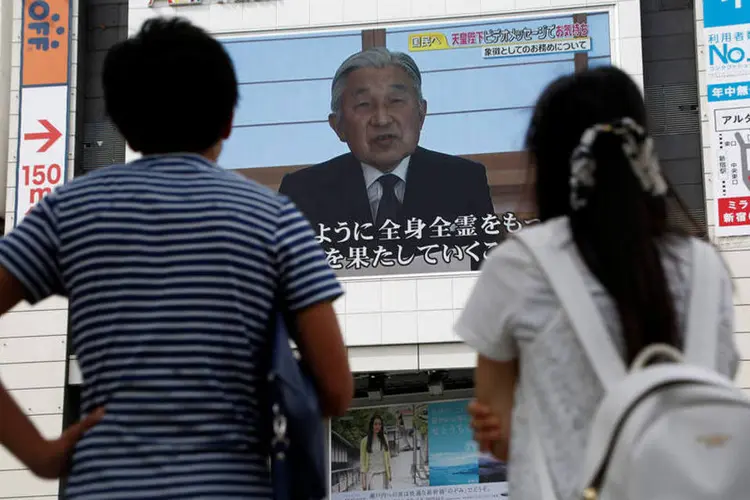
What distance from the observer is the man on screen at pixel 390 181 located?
12.9m

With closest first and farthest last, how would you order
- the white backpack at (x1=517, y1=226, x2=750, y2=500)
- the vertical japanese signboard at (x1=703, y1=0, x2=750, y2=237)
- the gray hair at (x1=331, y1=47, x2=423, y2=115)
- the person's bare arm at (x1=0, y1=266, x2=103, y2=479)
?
the white backpack at (x1=517, y1=226, x2=750, y2=500), the person's bare arm at (x1=0, y1=266, x2=103, y2=479), the vertical japanese signboard at (x1=703, y1=0, x2=750, y2=237), the gray hair at (x1=331, y1=47, x2=423, y2=115)

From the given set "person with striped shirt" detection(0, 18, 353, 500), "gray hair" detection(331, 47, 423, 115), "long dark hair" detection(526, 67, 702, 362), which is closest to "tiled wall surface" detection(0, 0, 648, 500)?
"gray hair" detection(331, 47, 423, 115)

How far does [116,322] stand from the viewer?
1.98 m

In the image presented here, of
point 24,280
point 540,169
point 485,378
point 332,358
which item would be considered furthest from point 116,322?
point 540,169

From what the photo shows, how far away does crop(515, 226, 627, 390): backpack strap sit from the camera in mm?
1828

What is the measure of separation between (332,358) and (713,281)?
662 mm

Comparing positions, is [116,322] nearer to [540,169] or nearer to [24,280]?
[24,280]

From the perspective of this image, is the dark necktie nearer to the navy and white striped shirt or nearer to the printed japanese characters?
→ the printed japanese characters

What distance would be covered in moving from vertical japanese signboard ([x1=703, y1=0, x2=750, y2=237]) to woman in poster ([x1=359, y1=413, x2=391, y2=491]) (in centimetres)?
439

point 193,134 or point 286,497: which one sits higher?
point 193,134

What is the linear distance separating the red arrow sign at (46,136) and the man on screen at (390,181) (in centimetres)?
283

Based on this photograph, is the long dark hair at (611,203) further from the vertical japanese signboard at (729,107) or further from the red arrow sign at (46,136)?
the red arrow sign at (46,136)

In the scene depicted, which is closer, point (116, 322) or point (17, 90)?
Answer: point (116, 322)

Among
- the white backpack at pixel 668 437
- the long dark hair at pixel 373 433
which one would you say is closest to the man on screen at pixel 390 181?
the long dark hair at pixel 373 433
